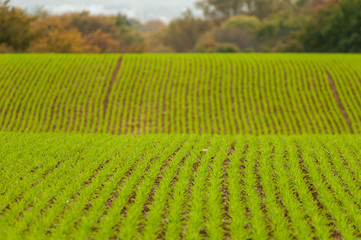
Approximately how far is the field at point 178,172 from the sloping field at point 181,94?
172 millimetres

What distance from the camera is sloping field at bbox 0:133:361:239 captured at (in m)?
6.44

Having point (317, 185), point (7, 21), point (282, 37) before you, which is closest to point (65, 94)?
point (317, 185)

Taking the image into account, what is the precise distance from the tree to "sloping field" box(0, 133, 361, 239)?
40875 millimetres

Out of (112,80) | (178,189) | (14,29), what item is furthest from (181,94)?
(14,29)

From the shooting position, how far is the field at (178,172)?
654cm

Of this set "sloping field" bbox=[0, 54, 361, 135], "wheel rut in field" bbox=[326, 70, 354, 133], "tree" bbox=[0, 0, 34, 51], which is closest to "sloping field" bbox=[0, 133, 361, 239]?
"sloping field" bbox=[0, 54, 361, 135]

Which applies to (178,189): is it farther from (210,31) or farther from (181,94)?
(210,31)

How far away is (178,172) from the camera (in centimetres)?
927

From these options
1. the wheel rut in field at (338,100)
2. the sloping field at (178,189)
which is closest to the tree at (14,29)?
the sloping field at (178,189)

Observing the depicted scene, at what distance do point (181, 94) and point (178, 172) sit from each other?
60.3 ft

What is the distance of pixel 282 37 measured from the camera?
2650 inches

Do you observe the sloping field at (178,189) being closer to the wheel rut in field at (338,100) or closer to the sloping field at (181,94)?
the sloping field at (181,94)

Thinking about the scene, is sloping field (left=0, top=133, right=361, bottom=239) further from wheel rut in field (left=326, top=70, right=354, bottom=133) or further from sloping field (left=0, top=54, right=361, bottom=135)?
wheel rut in field (left=326, top=70, right=354, bottom=133)

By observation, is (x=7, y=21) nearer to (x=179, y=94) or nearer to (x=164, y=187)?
(x=179, y=94)
